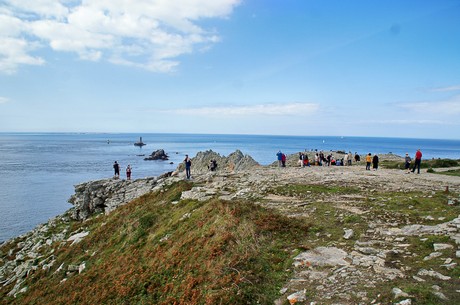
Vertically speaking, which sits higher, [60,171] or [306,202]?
[306,202]

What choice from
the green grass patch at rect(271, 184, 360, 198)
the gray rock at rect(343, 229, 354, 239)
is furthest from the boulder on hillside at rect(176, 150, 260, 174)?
the gray rock at rect(343, 229, 354, 239)

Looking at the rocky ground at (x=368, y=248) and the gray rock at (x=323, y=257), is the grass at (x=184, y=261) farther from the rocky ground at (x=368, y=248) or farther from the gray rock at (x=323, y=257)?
the rocky ground at (x=368, y=248)

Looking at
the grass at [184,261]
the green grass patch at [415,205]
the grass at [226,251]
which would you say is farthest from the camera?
the green grass patch at [415,205]

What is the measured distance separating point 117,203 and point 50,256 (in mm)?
10453

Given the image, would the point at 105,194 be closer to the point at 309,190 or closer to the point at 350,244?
the point at 309,190

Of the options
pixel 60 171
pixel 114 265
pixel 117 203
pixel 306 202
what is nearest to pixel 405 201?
pixel 306 202

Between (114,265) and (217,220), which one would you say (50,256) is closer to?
(114,265)

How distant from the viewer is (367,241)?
10906 millimetres

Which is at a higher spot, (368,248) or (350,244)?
(368,248)

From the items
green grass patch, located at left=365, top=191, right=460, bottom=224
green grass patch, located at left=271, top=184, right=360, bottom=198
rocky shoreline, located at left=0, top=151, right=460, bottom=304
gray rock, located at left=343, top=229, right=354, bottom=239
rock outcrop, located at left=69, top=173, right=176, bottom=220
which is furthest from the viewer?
rock outcrop, located at left=69, top=173, right=176, bottom=220

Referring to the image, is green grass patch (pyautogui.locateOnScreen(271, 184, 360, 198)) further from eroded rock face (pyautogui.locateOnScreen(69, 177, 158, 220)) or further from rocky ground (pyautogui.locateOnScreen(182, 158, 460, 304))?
eroded rock face (pyautogui.locateOnScreen(69, 177, 158, 220))

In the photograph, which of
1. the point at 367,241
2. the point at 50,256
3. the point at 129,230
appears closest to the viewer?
the point at 367,241

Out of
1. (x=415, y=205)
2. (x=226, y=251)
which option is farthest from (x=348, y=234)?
(x=415, y=205)

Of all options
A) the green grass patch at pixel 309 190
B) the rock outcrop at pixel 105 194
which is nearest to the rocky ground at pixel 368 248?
the green grass patch at pixel 309 190
